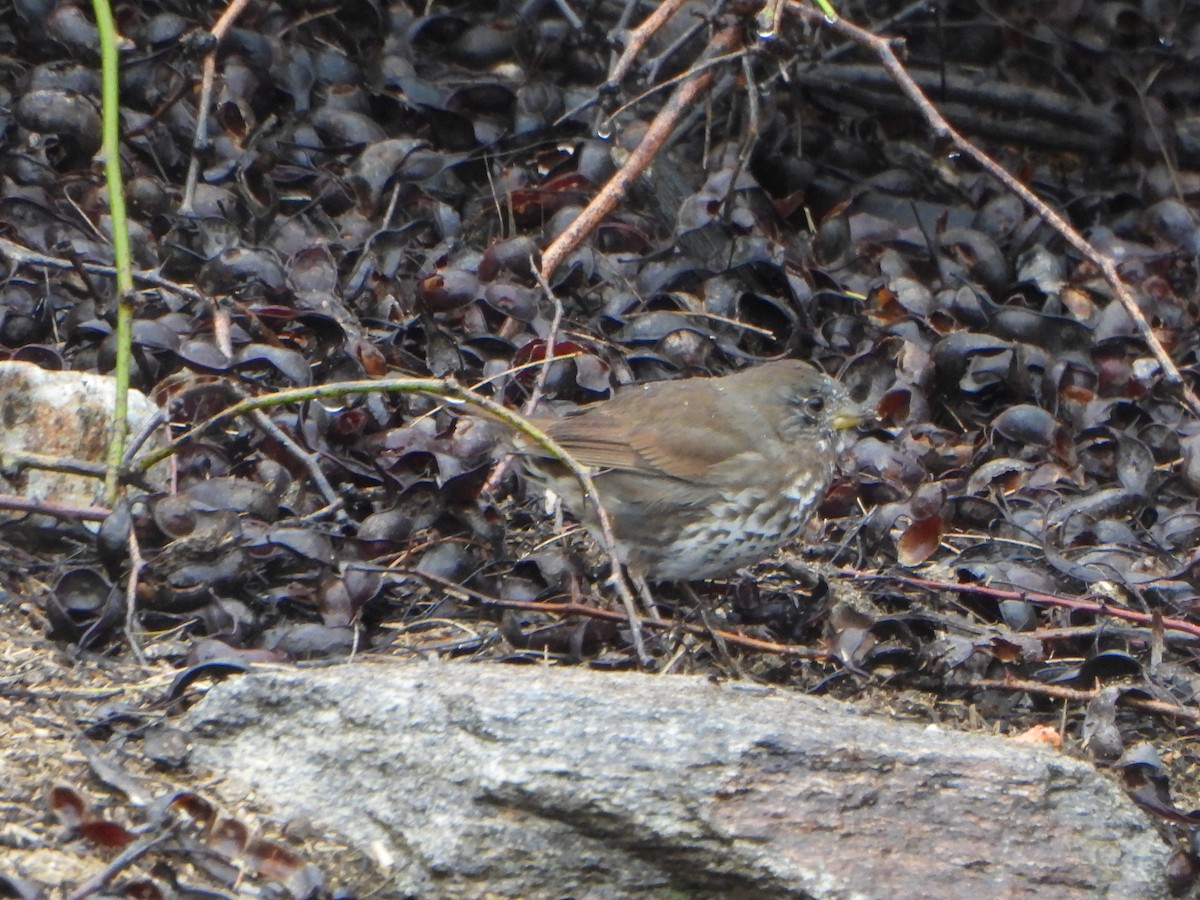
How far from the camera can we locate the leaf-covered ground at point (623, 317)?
12.9 feet

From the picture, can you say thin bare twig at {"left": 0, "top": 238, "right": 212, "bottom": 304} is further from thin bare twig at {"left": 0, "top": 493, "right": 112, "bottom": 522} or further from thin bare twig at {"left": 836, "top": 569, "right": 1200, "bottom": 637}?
thin bare twig at {"left": 836, "top": 569, "right": 1200, "bottom": 637}

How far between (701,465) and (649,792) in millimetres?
1695

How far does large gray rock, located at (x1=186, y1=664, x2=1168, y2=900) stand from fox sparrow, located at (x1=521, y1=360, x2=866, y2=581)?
3.72 ft

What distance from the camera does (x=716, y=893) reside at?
2.96m

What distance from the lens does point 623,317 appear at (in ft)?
17.4

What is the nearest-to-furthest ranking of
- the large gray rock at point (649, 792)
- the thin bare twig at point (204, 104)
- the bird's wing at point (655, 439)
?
the large gray rock at point (649, 792) < the bird's wing at point (655, 439) < the thin bare twig at point (204, 104)

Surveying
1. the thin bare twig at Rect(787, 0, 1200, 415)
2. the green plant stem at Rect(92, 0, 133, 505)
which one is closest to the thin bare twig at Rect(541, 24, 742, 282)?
the thin bare twig at Rect(787, 0, 1200, 415)

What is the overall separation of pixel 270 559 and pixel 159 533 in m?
0.28

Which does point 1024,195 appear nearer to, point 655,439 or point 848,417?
point 848,417

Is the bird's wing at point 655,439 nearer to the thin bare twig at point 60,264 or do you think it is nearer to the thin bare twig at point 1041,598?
the thin bare twig at point 1041,598

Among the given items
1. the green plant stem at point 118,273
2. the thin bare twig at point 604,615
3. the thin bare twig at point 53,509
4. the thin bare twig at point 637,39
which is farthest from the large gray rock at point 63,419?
the thin bare twig at point 637,39

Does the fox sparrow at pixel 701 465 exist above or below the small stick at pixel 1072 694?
above

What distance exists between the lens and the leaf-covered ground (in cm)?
394

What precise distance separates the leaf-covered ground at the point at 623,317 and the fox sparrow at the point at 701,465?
0.17 metres
